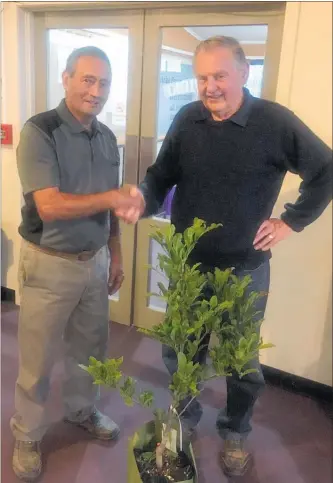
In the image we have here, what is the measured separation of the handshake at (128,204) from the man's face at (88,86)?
0.64ft

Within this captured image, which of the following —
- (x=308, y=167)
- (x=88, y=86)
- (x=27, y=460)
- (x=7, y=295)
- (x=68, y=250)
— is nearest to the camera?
(x=308, y=167)

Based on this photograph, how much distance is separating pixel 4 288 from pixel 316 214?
819 millimetres

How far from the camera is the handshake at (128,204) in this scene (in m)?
1.08

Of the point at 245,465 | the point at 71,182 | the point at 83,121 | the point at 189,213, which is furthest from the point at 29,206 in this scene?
the point at 245,465

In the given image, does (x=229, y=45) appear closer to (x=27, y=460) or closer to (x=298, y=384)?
(x=298, y=384)

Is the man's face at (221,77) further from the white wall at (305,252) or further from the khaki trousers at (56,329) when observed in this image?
the khaki trousers at (56,329)

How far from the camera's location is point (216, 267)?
1.15 m

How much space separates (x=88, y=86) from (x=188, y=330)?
598 mm

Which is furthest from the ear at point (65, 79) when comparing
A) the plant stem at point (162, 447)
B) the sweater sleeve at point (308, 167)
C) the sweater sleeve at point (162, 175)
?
the plant stem at point (162, 447)

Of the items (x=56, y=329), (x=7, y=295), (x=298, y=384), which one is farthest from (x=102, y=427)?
(x=298, y=384)

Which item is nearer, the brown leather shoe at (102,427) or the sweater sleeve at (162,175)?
the sweater sleeve at (162,175)

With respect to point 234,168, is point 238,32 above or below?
above

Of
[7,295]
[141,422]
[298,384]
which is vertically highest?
[7,295]

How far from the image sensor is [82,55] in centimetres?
109
